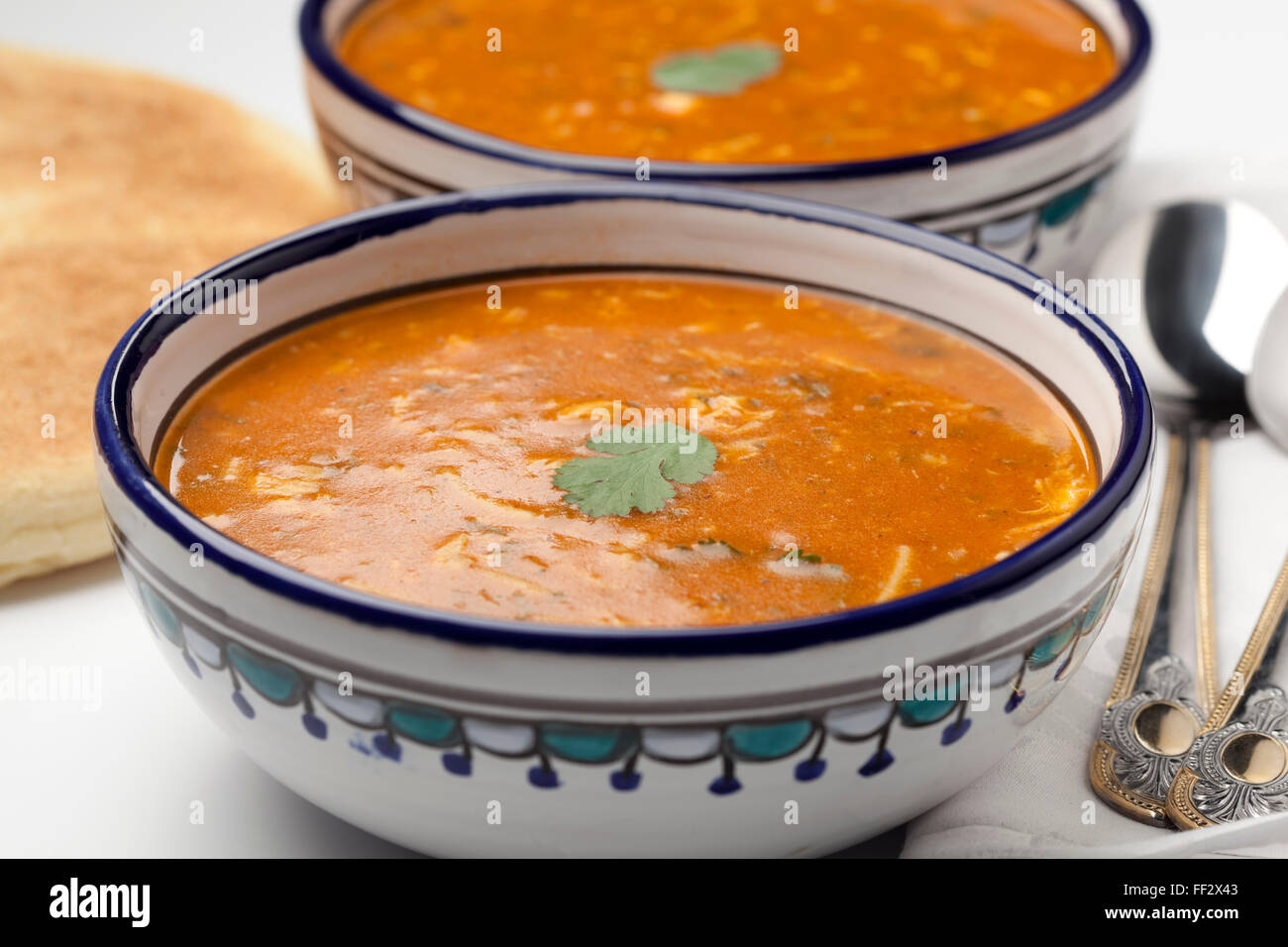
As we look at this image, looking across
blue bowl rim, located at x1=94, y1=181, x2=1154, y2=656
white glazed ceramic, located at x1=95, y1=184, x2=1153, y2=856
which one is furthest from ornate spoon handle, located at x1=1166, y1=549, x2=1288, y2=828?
blue bowl rim, located at x1=94, y1=181, x2=1154, y2=656

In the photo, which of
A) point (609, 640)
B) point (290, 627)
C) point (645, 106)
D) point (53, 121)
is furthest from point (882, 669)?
point (53, 121)

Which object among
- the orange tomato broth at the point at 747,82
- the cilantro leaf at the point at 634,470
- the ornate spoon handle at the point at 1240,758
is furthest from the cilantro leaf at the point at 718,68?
the ornate spoon handle at the point at 1240,758

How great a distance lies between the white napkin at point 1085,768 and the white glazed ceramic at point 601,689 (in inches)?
5.1

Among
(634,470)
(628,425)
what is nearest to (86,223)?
(628,425)

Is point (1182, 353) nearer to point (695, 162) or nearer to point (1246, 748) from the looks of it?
point (695, 162)

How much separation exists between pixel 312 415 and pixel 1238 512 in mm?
1328

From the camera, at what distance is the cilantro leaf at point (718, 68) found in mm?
2984

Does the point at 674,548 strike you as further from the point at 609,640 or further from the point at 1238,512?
the point at 1238,512

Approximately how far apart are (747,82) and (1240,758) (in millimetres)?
1607

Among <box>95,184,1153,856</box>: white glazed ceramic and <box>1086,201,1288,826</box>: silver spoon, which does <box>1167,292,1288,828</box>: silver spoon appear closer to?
<box>1086,201,1288,826</box>: silver spoon

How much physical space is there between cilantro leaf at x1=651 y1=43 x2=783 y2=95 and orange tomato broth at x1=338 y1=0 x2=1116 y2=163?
0.06 feet

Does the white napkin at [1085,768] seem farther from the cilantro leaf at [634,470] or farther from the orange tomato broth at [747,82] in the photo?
the orange tomato broth at [747,82]

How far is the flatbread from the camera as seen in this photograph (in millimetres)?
2252

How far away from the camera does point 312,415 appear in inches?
77.4
